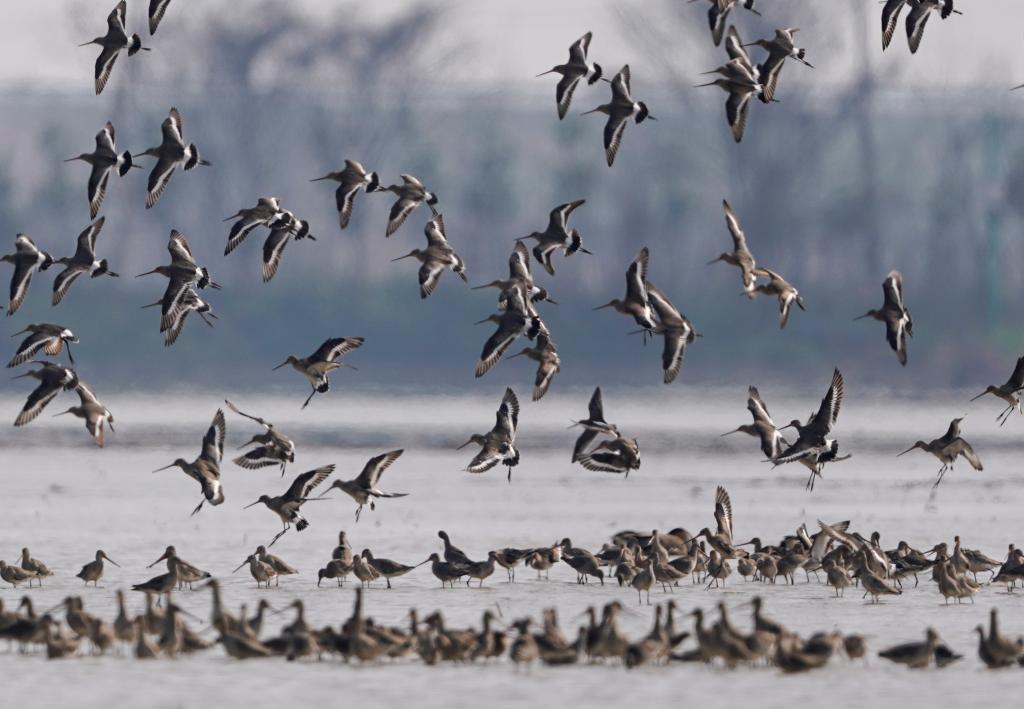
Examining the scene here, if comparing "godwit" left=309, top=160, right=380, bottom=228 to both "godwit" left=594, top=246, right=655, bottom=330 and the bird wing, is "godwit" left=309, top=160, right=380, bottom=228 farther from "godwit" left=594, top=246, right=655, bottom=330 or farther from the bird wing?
"godwit" left=594, top=246, right=655, bottom=330

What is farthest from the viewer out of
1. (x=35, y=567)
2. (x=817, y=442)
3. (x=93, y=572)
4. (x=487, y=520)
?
(x=487, y=520)

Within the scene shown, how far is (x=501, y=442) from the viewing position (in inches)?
766

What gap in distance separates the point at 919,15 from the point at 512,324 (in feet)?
13.5

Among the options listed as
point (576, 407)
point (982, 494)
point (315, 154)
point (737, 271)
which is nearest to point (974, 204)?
point (737, 271)

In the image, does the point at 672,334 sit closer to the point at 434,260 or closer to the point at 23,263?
the point at 434,260

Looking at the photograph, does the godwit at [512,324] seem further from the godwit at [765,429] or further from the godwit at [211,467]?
the godwit at [211,467]

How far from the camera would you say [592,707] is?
13266 millimetres

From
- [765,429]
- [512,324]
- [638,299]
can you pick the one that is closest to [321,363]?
[512,324]

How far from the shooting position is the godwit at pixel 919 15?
1792cm

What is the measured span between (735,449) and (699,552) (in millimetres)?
13643

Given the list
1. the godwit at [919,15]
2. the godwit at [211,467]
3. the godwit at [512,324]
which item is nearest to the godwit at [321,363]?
the godwit at [211,467]

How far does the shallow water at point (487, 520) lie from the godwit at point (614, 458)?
983 mm

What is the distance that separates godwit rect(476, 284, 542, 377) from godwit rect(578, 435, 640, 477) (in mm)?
1067

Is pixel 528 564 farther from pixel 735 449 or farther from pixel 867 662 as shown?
pixel 735 449
